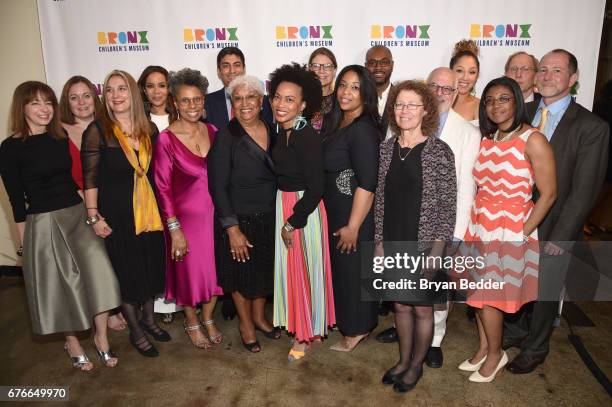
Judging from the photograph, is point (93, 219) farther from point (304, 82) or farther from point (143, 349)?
point (304, 82)

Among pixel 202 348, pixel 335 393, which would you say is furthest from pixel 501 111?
pixel 202 348

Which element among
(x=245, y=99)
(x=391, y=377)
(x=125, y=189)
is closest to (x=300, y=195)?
(x=245, y=99)

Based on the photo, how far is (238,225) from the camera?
8.70 feet

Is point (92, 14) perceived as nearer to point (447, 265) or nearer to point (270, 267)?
point (270, 267)

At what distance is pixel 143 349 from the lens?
118 inches

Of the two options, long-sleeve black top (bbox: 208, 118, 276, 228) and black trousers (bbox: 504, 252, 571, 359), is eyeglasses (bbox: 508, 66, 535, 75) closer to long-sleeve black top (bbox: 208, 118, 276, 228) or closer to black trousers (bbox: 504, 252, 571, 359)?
black trousers (bbox: 504, 252, 571, 359)

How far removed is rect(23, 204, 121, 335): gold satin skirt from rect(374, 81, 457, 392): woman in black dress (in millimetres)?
1854

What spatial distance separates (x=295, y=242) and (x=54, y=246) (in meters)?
1.50

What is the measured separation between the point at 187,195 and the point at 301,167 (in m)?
0.81

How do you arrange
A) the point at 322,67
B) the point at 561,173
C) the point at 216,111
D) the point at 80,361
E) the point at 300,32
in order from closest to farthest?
the point at 561,173
the point at 80,361
the point at 322,67
the point at 216,111
the point at 300,32

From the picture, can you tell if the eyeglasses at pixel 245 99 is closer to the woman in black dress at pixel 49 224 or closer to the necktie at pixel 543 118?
the woman in black dress at pixel 49 224

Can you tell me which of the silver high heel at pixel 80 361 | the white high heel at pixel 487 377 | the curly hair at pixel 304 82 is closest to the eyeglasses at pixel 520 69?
the curly hair at pixel 304 82

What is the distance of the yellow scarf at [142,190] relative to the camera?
268 cm

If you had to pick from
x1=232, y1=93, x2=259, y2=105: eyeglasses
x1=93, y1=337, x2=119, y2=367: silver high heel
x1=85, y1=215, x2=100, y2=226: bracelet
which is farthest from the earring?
x1=93, y1=337, x2=119, y2=367: silver high heel
